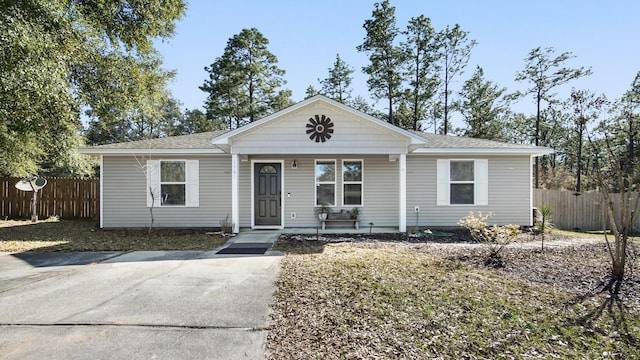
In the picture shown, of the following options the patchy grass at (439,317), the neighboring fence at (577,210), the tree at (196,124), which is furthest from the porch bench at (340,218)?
the tree at (196,124)

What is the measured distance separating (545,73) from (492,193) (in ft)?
50.1

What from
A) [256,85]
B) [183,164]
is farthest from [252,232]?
[256,85]

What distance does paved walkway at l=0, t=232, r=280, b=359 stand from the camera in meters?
2.82

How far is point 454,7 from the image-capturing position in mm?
11195

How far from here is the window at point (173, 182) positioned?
10156mm

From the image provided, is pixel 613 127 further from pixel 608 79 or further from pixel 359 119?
pixel 359 119

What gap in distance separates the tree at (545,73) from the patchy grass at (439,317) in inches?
777

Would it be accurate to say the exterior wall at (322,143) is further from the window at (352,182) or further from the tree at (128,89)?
the tree at (128,89)

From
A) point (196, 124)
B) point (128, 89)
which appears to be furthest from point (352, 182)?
point (196, 124)

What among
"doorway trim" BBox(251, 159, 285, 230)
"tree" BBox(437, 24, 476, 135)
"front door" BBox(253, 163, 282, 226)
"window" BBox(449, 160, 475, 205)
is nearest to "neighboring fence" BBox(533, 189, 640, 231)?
"window" BBox(449, 160, 475, 205)

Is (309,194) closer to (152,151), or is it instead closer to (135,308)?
(152,151)

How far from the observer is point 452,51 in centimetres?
2209

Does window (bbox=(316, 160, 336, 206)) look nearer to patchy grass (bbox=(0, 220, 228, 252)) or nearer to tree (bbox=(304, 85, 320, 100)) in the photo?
patchy grass (bbox=(0, 220, 228, 252))

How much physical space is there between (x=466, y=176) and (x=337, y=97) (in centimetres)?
1778
